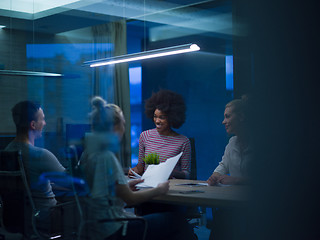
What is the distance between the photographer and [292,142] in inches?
66.9

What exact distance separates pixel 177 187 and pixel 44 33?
51.3 inches

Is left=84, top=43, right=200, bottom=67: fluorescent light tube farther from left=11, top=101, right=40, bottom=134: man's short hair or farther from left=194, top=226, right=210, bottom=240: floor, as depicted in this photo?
left=194, top=226, right=210, bottom=240: floor

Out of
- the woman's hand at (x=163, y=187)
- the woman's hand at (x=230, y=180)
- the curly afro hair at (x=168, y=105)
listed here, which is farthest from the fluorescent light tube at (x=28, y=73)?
the woman's hand at (x=230, y=180)

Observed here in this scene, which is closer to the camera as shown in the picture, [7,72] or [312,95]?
[312,95]

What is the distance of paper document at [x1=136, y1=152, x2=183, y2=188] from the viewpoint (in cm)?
217

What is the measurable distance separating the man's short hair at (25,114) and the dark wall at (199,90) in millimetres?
677

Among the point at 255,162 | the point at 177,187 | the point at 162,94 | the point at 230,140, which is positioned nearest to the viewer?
the point at 255,162

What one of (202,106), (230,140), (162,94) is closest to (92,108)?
(162,94)

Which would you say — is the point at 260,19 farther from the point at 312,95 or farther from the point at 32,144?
the point at 32,144

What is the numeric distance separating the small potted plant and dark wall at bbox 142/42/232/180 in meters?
0.20

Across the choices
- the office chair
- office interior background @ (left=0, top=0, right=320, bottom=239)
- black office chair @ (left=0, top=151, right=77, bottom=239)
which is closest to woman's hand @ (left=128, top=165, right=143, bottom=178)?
office interior background @ (left=0, top=0, right=320, bottom=239)

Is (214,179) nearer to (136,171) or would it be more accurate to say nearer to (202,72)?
(136,171)

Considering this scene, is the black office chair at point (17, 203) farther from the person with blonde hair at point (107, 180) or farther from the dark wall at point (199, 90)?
the dark wall at point (199, 90)

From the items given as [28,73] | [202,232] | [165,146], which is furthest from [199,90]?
[28,73]
